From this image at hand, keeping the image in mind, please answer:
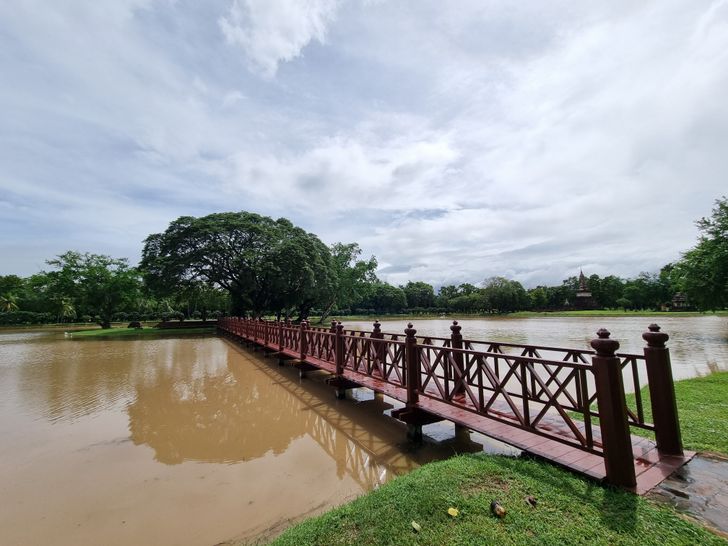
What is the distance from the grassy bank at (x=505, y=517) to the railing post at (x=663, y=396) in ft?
3.48

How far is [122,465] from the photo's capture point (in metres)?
5.00

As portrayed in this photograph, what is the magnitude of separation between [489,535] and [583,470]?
131 centimetres

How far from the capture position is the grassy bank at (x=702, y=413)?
4.00 m

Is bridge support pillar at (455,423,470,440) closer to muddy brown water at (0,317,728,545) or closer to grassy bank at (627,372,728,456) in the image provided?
muddy brown water at (0,317,728,545)

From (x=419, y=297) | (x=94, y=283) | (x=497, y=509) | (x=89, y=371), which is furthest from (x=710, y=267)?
(x=419, y=297)

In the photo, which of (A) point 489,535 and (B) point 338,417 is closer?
(A) point 489,535

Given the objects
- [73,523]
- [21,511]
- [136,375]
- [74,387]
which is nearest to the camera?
[73,523]

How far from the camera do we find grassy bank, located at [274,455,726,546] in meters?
2.50

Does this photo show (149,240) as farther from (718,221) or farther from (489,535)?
(718,221)

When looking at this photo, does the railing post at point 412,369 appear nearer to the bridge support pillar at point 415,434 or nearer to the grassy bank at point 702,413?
the bridge support pillar at point 415,434

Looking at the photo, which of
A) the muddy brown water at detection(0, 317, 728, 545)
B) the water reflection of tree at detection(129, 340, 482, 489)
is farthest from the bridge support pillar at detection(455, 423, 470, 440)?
the water reflection of tree at detection(129, 340, 482, 489)

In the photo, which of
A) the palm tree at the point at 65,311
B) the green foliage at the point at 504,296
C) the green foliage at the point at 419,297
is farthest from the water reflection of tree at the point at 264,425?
the green foliage at the point at 419,297

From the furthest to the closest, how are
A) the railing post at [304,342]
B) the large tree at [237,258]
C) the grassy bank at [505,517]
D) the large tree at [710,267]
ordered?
the large tree at [237,258] → the large tree at [710,267] → the railing post at [304,342] → the grassy bank at [505,517]

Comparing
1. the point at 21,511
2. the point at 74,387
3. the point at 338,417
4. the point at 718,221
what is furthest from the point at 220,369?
the point at 718,221
